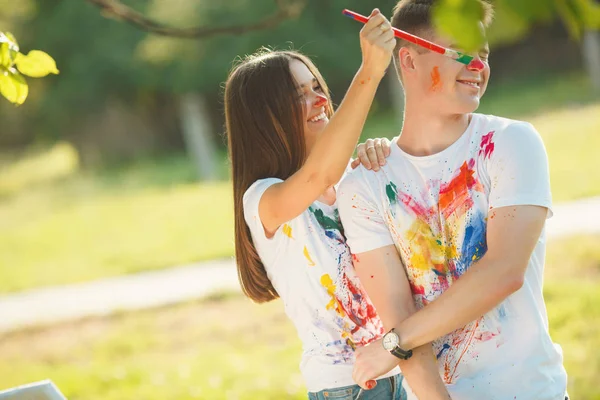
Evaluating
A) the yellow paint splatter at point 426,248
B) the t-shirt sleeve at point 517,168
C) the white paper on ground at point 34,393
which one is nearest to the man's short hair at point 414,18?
the t-shirt sleeve at point 517,168

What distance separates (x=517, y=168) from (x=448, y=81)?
29cm

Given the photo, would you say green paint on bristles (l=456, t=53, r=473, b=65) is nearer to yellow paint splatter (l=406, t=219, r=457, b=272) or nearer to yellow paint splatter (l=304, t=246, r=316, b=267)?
yellow paint splatter (l=406, t=219, r=457, b=272)

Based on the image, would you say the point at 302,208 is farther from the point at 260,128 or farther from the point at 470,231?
the point at 470,231

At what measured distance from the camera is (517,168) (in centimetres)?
205

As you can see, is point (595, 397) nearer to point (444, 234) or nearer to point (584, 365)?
point (584, 365)

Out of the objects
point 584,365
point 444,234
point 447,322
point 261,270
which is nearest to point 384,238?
point 444,234

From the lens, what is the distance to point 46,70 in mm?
2186

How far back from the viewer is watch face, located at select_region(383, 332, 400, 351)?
2.09m

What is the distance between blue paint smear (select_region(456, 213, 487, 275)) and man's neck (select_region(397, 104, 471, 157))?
0.68 ft

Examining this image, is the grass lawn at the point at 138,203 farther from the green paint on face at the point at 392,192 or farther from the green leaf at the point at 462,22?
the green leaf at the point at 462,22

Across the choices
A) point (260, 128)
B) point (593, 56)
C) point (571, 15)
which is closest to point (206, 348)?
point (260, 128)

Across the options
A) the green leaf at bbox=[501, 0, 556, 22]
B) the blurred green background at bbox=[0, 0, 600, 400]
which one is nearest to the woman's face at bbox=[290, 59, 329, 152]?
the blurred green background at bbox=[0, 0, 600, 400]

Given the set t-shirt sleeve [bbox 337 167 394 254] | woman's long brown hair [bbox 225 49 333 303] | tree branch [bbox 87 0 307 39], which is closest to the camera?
t-shirt sleeve [bbox 337 167 394 254]

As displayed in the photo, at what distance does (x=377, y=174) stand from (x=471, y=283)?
402 millimetres
